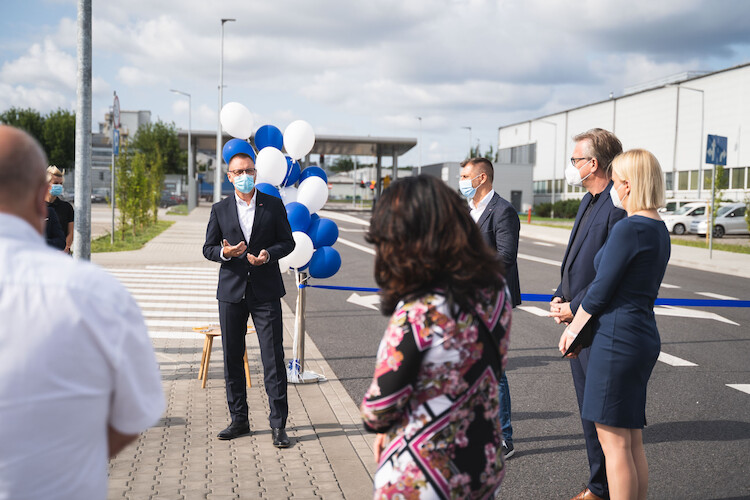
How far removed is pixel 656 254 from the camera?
3.35 m

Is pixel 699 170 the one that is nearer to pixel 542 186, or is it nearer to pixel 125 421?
pixel 542 186

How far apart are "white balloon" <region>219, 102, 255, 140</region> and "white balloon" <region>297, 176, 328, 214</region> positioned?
735 mm

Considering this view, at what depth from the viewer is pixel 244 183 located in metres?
5.18

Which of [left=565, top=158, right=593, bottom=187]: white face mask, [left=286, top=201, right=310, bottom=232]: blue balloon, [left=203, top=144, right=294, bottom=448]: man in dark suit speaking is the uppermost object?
[left=565, top=158, right=593, bottom=187]: white face mask

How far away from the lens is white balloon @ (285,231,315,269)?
21.2ft

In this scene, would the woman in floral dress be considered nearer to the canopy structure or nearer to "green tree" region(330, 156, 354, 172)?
the canopy structure

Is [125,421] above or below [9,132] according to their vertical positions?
below

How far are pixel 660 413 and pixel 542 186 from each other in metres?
69.1

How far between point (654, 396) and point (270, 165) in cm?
406

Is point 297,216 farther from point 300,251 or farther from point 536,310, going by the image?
point 536,310

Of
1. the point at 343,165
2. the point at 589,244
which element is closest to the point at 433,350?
the point at 589,244

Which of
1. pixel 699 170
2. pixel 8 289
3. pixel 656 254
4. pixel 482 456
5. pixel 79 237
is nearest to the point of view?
pixel 8 289

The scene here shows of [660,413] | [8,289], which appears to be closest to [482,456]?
[8,289]

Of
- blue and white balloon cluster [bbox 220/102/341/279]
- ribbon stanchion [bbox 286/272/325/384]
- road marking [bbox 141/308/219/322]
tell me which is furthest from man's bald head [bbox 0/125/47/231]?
road marking [bbox 141/308/219/322]
